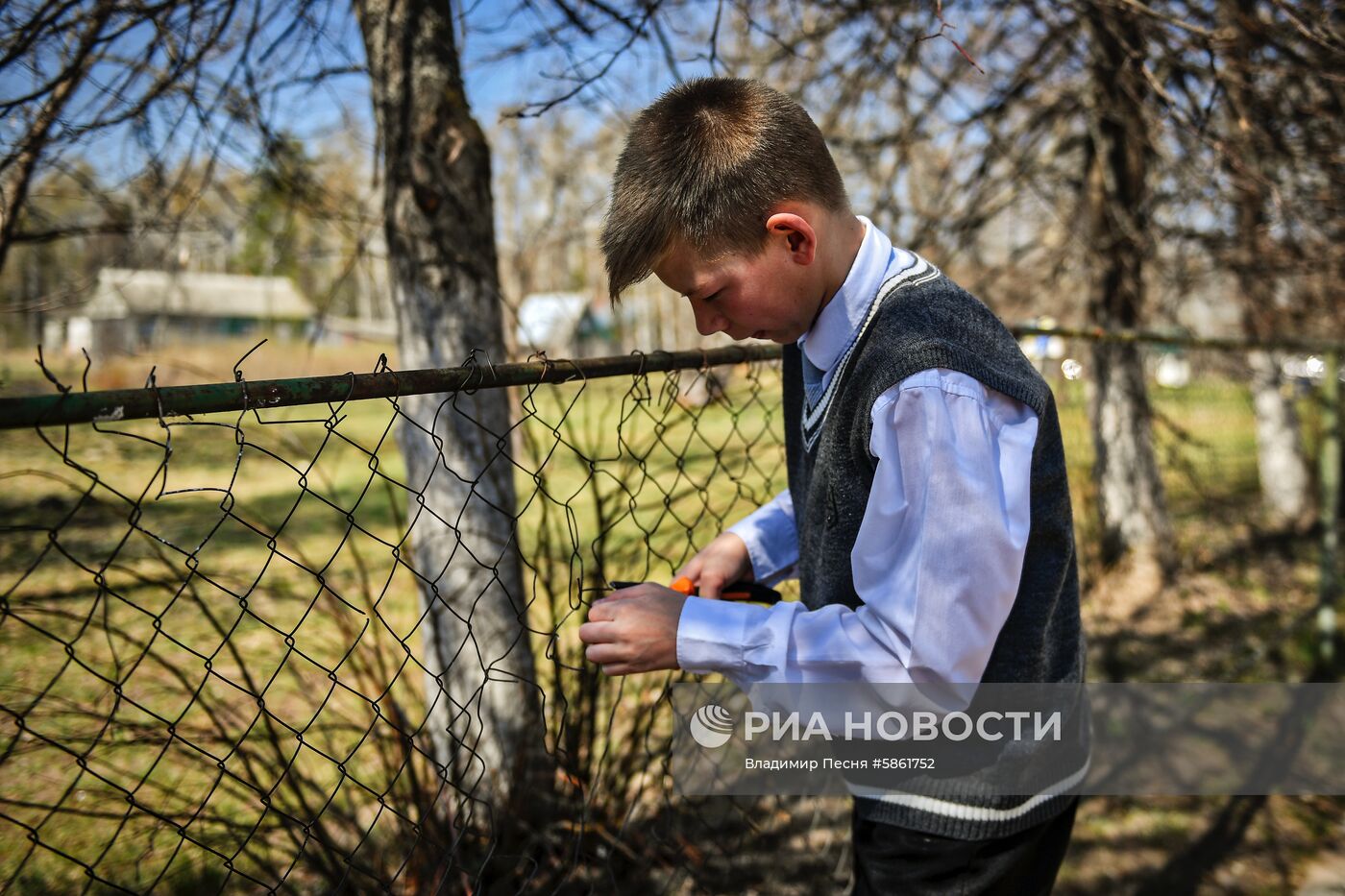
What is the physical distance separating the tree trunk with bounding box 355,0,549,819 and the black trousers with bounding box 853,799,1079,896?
120cm

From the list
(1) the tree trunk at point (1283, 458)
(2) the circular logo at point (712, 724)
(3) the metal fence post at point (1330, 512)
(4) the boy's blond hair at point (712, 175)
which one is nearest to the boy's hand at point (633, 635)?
(4) the boy's blond hair at point (712, 175)

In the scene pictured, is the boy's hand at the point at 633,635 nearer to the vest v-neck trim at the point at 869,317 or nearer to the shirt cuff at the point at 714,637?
the shirt cuff at the point at 714,637

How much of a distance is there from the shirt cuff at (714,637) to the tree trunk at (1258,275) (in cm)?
243

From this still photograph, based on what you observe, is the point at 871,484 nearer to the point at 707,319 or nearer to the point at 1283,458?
the point at 707,319

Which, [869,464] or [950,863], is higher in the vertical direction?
[869,464]

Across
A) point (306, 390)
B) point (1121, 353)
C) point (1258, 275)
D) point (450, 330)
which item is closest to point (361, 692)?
point (450, 330)

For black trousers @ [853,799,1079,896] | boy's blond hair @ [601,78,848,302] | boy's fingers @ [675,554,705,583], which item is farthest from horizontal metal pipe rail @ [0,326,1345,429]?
black trousers @ [853,799,1079,896]

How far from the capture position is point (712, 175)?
1.25 meters

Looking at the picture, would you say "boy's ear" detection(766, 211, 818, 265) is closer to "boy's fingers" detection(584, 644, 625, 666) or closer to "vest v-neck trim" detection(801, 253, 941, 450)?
"vest v-neck trim" detection(801, 253, 941, 450)

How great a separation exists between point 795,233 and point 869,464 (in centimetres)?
34

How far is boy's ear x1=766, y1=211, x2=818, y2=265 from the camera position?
1.23 metres

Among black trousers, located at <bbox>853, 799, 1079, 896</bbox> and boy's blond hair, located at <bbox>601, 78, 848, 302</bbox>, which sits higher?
boy's blond hair, located at <bbox>601, 78, 848, 302</bbox>

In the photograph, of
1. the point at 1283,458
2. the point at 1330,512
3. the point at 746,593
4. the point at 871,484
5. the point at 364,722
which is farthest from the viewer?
the point at 1283,458

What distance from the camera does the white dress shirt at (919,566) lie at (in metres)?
1.08
